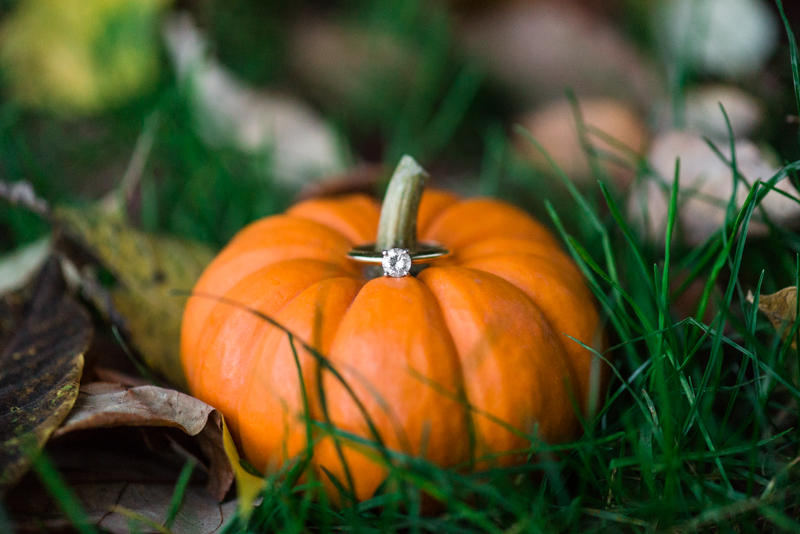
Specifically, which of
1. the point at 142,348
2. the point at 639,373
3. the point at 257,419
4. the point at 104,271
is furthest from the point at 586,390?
the point at 104,271

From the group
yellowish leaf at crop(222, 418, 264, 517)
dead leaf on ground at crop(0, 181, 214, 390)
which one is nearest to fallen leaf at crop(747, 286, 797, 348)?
yellowish leaf at crop(222, 418, 264, 517)

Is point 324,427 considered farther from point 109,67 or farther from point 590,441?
point 109,67

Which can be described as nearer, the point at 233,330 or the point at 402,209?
the point at 233,330

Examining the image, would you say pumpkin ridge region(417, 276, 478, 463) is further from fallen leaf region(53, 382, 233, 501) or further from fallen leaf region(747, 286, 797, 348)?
fallen leaf region(747, 286, 797, 348)

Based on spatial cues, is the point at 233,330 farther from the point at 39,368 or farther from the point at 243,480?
the point at 39,368

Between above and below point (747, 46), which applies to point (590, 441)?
Answer: below

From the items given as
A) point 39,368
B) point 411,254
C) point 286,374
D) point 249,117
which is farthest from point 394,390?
point 249,117
